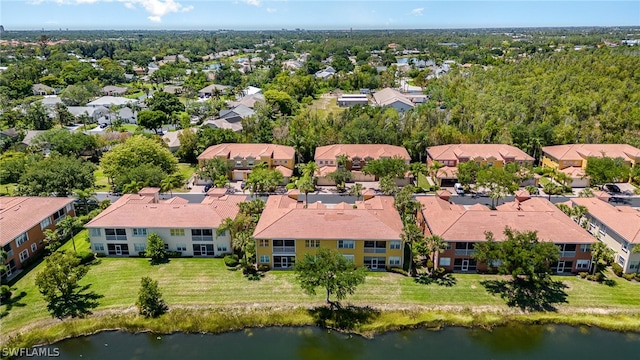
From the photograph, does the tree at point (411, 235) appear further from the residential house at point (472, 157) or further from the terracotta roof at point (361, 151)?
the terracotta roof at point (361, 151)

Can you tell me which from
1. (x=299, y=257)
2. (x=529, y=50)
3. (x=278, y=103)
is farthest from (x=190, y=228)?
(x=529, y=50)

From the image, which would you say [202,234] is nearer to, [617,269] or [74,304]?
[74,304]

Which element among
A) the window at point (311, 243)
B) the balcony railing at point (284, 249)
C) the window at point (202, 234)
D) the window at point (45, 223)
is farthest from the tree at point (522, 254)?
the window at point (45, 223)

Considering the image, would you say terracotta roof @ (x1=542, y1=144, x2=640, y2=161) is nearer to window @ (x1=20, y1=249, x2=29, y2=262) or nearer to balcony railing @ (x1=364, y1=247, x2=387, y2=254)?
balcony railing @ (x1=364, y1=247, x2=387, y2=254)

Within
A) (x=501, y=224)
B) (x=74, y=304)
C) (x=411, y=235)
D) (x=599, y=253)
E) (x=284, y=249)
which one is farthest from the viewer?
(x=501, y=224)

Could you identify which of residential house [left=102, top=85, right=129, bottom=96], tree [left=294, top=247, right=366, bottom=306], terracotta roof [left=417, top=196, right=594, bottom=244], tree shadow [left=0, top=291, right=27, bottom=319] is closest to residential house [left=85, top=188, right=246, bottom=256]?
tree shadow [left=0, top=291, right=27, bottom=319]

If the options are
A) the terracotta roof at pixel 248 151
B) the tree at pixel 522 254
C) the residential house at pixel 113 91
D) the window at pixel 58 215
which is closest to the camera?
the tree at pixel 522 254

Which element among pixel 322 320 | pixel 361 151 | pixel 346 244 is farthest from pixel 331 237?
pixel 361 151
